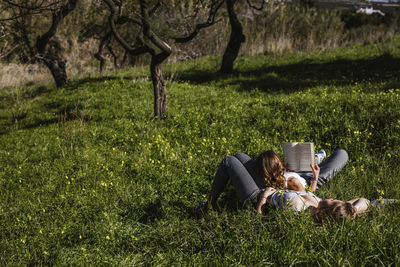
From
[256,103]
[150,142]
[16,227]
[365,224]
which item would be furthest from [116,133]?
[365,224]

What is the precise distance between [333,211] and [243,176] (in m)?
1.02

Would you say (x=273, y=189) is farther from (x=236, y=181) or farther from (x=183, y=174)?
(x=183, y=174)

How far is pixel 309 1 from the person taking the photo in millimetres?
28766

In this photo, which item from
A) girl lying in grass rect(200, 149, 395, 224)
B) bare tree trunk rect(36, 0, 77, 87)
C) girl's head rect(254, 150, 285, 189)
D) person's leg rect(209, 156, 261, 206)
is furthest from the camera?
bare tree trunk rect(36, 0, 77, 87)

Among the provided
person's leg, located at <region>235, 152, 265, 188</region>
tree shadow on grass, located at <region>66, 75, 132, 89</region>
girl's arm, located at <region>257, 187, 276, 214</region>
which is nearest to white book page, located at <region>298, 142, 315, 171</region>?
person's leg, located at <region>235, 152, 265, 188</region>

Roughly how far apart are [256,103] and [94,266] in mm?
5514

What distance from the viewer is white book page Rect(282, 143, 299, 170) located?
373 centimetres

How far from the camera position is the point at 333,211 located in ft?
9.45

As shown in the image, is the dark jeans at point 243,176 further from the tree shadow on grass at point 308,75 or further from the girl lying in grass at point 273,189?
the tree shadow on grass at point 308,75

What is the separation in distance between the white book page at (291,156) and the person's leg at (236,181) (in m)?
0.67

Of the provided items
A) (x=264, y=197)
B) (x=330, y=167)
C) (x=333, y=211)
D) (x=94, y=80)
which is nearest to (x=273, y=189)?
(x=264, y=197)

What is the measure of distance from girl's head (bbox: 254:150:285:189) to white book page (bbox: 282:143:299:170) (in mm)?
371

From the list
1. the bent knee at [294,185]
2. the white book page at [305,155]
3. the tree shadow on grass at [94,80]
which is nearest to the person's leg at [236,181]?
the bent knee at [294,185]

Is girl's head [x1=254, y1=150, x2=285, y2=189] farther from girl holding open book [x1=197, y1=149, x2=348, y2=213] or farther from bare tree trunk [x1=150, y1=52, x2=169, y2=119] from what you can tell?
bare tree trunk [x1=150, y1=52, x2=169, y2=119]
